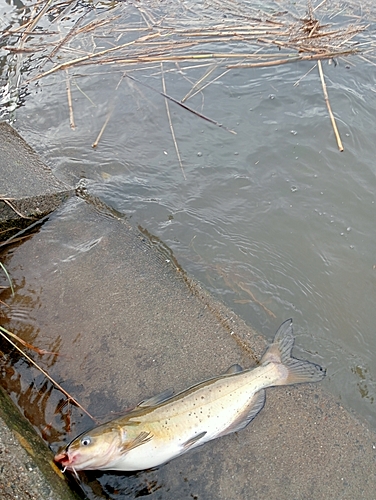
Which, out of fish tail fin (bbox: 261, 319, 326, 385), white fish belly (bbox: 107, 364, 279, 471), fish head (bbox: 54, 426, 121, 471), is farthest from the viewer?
fish tail fin (bbox: 261, 319, 326, 385)

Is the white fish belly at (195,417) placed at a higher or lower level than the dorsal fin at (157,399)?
lower

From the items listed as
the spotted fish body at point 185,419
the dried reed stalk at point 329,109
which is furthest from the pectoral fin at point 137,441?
the dried reed stalk at point 329,109

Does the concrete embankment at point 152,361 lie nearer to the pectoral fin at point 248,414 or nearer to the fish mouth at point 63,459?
the pectoral fin at point 248,414

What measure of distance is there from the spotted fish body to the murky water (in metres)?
0.47

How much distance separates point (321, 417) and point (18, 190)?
3.31m

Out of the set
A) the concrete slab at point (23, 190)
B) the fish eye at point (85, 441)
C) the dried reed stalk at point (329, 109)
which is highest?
the concrete slab at point (23, 190)

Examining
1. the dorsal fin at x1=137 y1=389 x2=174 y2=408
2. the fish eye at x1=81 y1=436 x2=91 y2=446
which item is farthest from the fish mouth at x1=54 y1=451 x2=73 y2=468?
the dorsal fin at x1=137 y1=389 x2=174 y2=408

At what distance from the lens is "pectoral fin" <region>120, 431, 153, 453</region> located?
246 cm

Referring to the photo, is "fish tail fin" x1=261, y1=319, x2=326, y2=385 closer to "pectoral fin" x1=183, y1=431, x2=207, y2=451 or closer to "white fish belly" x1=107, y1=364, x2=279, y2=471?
"white fish belly" x1=107, y1=364, x2=279, y2=471

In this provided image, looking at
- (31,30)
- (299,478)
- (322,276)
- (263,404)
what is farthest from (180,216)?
(31,30)

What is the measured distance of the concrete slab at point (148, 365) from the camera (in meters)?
2.60

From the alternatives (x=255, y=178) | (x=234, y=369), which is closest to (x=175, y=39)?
(x=255, y=178)

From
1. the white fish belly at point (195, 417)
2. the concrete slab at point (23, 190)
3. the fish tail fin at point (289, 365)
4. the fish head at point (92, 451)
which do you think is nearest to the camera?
the fish head at point (92, 451)

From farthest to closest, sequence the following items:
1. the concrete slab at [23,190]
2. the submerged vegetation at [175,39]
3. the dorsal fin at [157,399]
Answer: the submerged vegetation at [175,39]
the concrete slab at [23,190]
the dorsal fin at [157,399]
